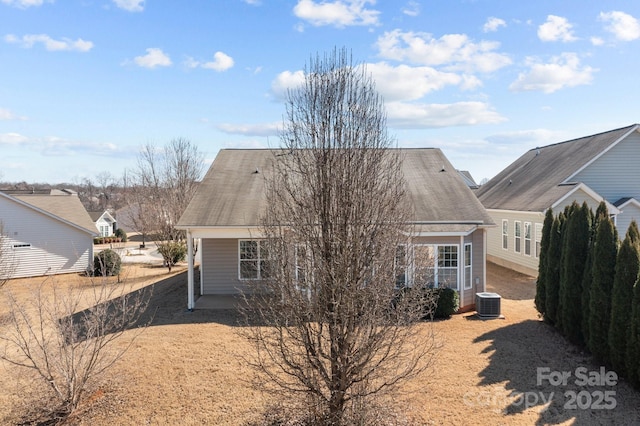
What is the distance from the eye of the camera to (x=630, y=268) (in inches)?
335

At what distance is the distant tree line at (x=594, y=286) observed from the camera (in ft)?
27.3

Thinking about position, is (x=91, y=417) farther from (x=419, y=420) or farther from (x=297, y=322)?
(x=419, y=420)

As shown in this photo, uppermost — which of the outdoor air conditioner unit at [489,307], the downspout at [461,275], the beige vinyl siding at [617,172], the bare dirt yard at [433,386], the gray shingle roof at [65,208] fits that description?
the beige vinyl siding at [617,172]

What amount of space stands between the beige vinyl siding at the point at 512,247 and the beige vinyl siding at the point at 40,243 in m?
24.9

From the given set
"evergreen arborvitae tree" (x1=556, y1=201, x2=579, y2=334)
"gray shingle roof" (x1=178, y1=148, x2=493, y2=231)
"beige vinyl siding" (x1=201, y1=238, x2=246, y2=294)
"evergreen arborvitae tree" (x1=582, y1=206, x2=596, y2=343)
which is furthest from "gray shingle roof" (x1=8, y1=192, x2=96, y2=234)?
"evergreen arborvitae tree" (x1=582, y1=206, x2=596, y2=343)

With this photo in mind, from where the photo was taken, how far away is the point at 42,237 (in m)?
23.4

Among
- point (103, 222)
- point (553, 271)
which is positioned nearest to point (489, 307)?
point (553, 271)

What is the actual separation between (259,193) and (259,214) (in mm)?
2358

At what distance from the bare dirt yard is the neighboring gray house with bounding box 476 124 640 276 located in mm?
9187

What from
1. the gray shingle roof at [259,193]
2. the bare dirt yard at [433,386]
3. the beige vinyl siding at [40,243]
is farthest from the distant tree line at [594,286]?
the beige vinyl siding at [40,243]

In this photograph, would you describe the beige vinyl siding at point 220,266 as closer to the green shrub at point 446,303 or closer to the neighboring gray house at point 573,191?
the green shrub at point 446,303

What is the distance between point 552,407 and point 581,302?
12.8 ft

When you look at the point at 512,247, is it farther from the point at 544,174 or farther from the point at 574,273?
the point at 574,273

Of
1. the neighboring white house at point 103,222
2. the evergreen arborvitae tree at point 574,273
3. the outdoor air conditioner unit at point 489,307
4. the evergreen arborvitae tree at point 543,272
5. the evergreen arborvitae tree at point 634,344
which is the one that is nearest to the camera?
the evergreen arborvitae tree at point 634,344
